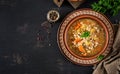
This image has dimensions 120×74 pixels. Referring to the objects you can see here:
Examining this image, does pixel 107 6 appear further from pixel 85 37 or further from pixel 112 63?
pixel 112 63

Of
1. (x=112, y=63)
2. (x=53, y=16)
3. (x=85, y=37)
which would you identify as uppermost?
(x=53, y=16)

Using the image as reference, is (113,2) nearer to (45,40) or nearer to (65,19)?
(65,19)

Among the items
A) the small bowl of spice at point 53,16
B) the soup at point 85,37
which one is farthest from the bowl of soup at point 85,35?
the small bowl of spice at point 53,16

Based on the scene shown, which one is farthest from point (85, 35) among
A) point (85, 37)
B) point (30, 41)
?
point (30, 41)

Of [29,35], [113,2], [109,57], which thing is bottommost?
[109,57]

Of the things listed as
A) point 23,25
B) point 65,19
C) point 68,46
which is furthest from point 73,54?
point 23,25

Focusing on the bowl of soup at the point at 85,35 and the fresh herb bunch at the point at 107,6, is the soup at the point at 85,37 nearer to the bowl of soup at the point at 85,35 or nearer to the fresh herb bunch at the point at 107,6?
the bowl of soup at the point at 85,35
